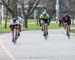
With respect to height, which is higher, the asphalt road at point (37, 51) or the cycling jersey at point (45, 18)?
the cycling jersey at point (45, 18)

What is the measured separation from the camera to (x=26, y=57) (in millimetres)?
A: 14711

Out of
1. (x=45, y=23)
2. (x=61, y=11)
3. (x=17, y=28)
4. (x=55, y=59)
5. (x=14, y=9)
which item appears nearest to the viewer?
(x=55, y=59)

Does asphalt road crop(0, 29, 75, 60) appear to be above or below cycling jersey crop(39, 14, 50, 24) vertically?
below

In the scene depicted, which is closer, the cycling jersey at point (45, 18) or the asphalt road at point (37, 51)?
the asphalt road at point (37, 51)

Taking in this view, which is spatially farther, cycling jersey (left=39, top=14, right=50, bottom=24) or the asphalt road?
cycling jersey (left=39, top=14, right=50, bottom=24)

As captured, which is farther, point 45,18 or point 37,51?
point 45,18

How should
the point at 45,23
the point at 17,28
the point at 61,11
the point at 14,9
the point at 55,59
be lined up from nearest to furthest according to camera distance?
the point at 55,59 → the point at 17,28 → the point at 45,23 → the point at 14,9 → the point at 61,11

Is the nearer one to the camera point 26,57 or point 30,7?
point 26,57

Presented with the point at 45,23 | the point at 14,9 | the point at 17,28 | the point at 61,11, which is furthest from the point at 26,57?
the point at 61,11

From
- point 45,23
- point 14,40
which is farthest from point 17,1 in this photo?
point 14,40

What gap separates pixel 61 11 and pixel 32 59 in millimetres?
73781

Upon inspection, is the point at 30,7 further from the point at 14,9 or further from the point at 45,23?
the point at 45,23

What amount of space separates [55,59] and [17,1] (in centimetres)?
3562

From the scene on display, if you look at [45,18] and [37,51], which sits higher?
[45,18]
